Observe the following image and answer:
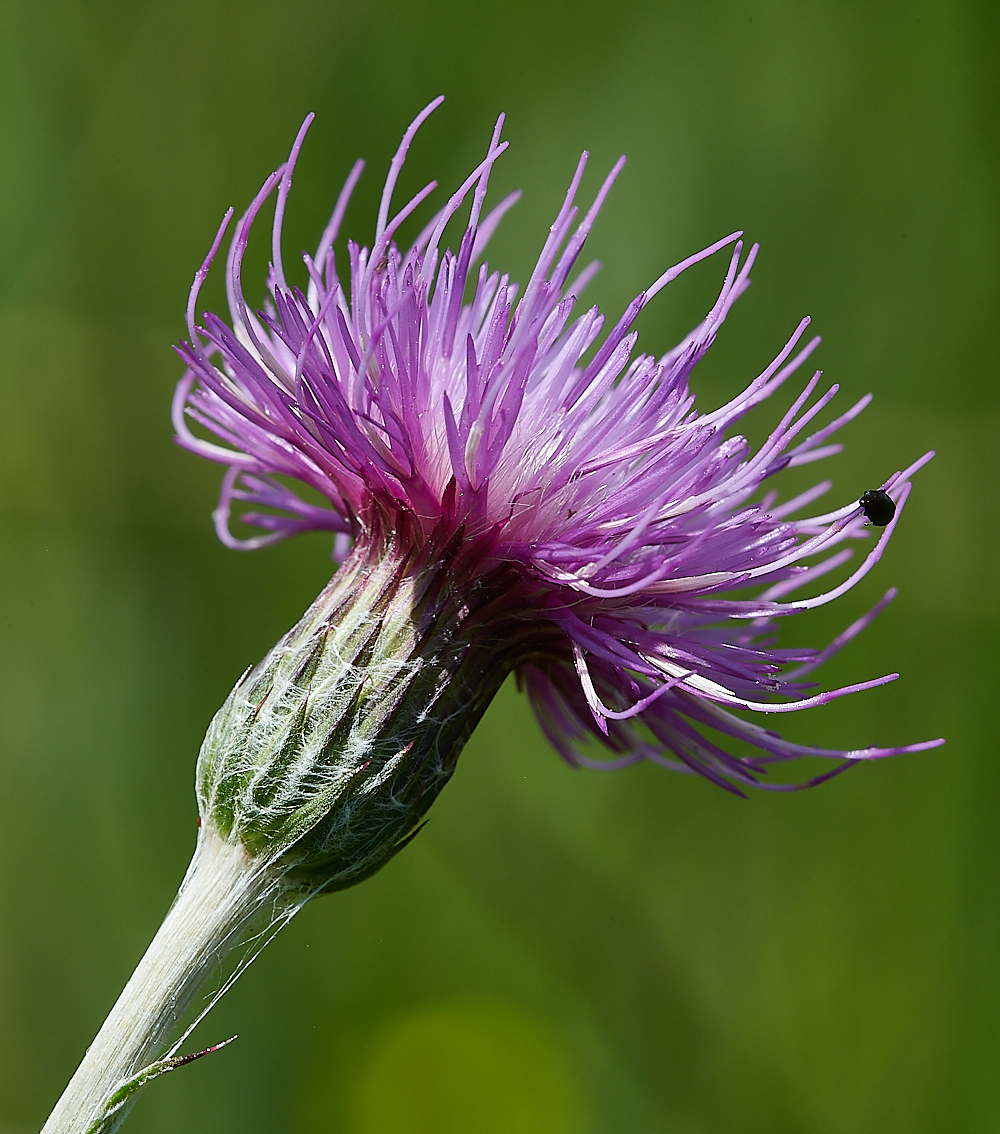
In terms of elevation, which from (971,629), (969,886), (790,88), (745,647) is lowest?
(969,886)

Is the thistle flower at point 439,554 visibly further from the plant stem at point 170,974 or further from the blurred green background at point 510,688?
the blurred green background at point 510,688

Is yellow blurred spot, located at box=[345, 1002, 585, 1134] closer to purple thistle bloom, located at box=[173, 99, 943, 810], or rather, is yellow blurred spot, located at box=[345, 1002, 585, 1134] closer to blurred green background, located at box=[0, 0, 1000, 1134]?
blurred green background, located at box=[0, 0, 1000, 1134]

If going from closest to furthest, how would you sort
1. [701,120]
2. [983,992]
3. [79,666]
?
[983,992] → [79,666] → [701,120]

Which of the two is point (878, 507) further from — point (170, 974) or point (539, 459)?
point (170, 974)

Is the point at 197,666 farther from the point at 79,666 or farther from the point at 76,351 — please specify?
the point at 76,351

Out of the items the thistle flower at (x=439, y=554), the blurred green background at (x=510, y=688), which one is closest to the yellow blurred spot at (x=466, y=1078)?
the blurred green background at (x=510, y=688)

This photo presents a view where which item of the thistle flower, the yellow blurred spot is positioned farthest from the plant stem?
the yellow blurred spot

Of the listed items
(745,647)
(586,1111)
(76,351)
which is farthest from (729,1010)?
(76,351)
